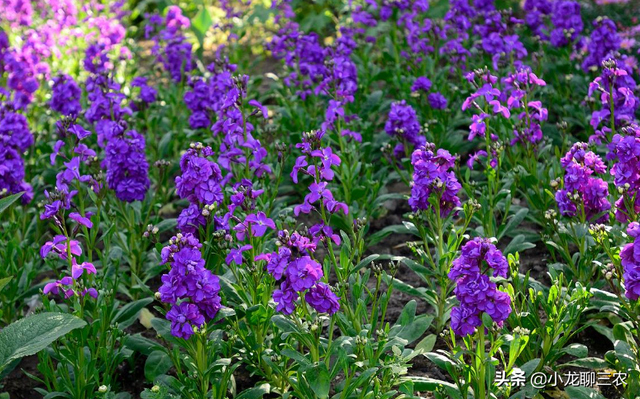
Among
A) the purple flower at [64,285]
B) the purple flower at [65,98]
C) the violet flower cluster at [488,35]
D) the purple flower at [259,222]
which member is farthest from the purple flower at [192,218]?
the violet flower cluster at [488,35]

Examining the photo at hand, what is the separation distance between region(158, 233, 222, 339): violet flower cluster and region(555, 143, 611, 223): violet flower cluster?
1506 millimetres

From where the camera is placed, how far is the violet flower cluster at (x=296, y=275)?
8.36 feet

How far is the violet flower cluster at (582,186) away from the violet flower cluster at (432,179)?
454mm

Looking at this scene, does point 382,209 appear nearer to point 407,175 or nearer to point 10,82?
point 407,175

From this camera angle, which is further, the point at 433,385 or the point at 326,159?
the point at 326,159

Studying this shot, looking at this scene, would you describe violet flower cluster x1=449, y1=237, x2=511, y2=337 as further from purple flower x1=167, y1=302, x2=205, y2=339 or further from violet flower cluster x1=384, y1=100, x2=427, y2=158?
violet flower cluster x1=384, y1=100, x2=427, y2=158

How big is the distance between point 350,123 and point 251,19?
11.5 ft

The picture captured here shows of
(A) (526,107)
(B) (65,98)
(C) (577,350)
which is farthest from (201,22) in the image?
(C) (577,350)

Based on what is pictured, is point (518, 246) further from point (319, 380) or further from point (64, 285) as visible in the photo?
point (64, 285)

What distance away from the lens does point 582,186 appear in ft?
10.4

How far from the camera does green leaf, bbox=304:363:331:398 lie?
2668mm

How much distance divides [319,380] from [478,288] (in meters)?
0.64

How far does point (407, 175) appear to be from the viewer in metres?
4.51

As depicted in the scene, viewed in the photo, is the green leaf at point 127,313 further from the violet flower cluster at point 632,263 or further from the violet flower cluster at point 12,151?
the violet flower cluster at point 632,263
